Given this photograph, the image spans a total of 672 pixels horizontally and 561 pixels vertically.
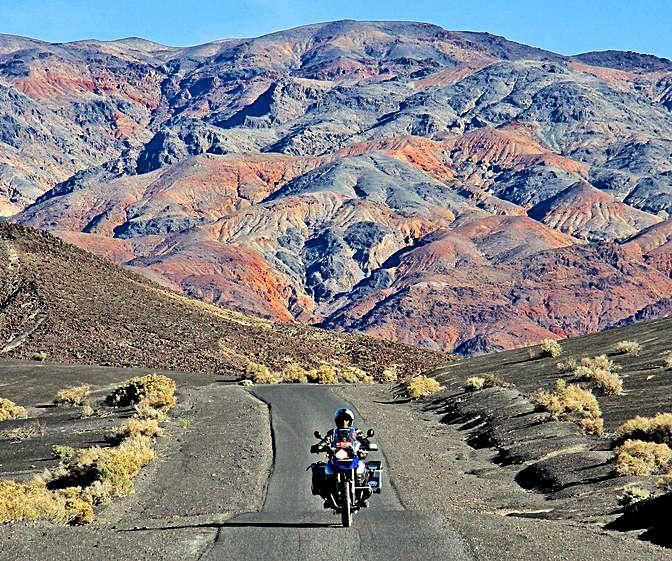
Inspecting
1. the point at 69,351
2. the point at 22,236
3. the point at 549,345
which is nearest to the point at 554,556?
the point at 549,345

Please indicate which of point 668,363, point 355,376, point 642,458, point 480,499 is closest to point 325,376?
point 355,376

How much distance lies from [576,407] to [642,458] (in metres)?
7.28

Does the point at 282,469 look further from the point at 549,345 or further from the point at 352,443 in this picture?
the point at 549,345

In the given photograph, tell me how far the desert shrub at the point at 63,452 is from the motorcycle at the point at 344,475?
1105 centimetres

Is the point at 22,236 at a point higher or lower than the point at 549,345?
higher

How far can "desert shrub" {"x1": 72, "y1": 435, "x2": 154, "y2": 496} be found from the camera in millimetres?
19016

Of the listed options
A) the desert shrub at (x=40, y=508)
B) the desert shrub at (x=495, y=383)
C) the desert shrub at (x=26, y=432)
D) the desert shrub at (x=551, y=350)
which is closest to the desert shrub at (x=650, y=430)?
the desert shrub at (x=40, y=508)

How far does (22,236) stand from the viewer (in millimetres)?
65438

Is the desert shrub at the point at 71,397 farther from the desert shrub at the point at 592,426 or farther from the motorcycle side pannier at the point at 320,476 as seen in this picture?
the motorcycle side pannier at the point at 320,476

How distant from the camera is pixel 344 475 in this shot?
47.0 ft

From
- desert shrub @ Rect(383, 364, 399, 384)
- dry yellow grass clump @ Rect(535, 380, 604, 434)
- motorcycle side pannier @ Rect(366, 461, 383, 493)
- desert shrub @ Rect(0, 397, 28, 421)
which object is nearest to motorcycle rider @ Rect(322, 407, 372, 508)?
motorcycle side pannier @ Rect(366, 461, 383, 493)

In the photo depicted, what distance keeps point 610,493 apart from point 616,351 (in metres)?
22.7

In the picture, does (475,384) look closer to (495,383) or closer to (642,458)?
(495,383)

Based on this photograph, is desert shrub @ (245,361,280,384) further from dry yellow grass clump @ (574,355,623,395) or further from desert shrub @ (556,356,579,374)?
dry yellow grass clump @ (574,355,623,395)
